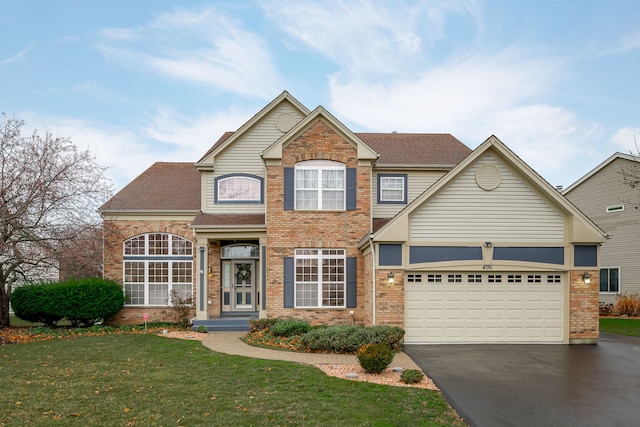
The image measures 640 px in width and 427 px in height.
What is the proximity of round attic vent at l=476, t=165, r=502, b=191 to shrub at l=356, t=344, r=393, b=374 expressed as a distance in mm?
6734

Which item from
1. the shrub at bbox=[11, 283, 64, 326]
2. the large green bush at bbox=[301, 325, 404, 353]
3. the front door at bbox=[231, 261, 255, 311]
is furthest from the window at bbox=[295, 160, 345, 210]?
the shrub at bbox=[11, 283, 64, 326]

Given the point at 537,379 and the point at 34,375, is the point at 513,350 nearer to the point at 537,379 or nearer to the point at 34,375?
the point at 537,379

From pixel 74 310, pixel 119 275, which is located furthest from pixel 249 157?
pixel 74 310

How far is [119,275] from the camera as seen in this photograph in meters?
18.3

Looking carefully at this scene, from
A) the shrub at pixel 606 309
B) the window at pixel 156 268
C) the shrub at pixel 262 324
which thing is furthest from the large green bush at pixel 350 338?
the shrub at pixel 606 309

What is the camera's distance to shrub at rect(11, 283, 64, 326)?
1655 centimetres

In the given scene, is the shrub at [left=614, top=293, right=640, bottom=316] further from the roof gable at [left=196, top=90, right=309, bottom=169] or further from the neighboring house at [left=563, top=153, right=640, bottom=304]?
the roof gable at [left=196, top=90, right=309, bottom=169]

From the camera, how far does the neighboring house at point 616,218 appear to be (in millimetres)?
22589

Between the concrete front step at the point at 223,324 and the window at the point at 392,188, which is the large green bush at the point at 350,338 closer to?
the concrete front step at the point at 223,324

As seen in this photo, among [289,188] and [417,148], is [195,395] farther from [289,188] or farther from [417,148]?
[417,148]

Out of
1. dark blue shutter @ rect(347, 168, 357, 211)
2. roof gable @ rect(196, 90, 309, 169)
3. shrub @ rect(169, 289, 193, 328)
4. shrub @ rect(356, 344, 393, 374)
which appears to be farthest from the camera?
shrub @ rect(169, 289, 193, 328)

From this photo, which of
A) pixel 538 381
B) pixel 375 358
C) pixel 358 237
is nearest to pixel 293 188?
pixel 358 237

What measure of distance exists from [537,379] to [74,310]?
15.6m

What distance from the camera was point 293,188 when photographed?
51.1 feet
